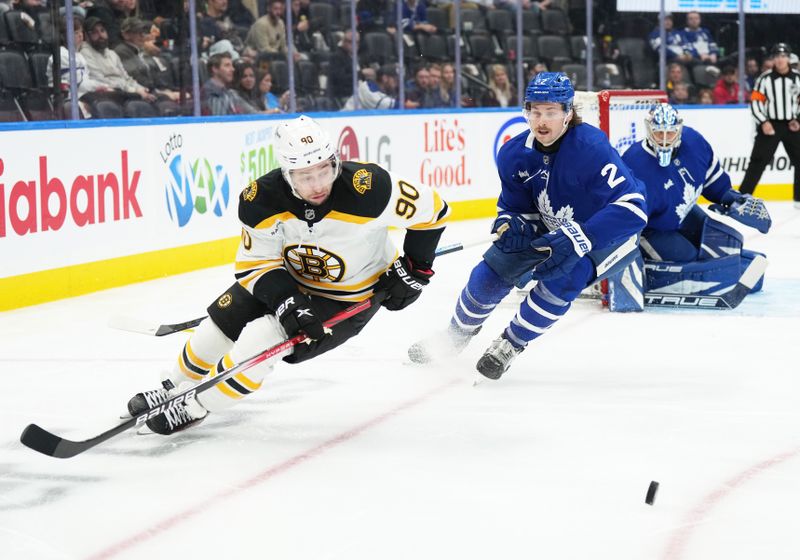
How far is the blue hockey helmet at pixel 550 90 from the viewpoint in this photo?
3.40m

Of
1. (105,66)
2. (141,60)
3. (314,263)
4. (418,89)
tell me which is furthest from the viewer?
(418,89)

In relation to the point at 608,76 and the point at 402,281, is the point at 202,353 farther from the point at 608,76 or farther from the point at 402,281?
the point at 608,76

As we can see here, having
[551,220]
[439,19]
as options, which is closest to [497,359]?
[551,220]

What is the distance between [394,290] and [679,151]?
2.15 meters

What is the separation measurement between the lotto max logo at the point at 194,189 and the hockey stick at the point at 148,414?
3089mm

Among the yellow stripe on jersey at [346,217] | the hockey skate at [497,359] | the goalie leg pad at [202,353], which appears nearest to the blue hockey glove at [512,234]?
the hockey skate at [497,359]

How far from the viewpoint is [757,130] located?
27.4 ft

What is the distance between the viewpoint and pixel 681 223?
4.88 m

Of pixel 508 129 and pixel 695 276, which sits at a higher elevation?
pixel 508 129

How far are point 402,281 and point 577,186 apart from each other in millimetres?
773

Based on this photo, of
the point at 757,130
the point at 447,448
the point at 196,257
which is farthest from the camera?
the point at 757,130

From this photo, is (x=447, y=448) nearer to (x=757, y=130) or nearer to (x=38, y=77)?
(x=38, y=77)

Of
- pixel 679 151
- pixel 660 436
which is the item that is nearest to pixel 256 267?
pixel 660 436

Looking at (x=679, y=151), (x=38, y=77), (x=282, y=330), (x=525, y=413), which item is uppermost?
(x=38, y=77)
